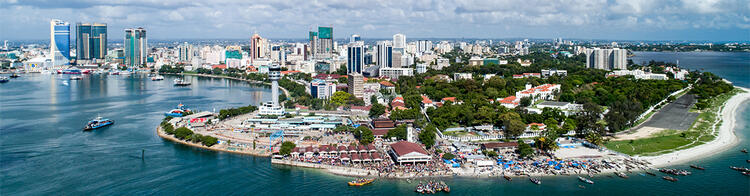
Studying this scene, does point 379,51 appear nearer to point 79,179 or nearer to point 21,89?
point 21,89

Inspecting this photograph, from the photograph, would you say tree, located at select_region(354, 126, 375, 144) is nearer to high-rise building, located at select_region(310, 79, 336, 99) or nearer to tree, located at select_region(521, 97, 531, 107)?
tree, located at select_region(521, 97, 531, 107)

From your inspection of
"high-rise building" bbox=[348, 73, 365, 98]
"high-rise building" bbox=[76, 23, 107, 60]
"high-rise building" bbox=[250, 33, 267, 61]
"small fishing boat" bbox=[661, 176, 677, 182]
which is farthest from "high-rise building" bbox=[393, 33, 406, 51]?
"small fishing boat" bbox=[661, 176, 677, 182]

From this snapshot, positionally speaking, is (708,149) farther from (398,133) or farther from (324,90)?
(324,90)

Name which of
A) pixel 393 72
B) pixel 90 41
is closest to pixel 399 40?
pixel 393 72

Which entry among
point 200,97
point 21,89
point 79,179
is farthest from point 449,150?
point 21,89

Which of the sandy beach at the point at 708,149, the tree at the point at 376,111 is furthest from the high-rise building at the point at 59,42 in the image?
the sandy beach at the point at 708,149
